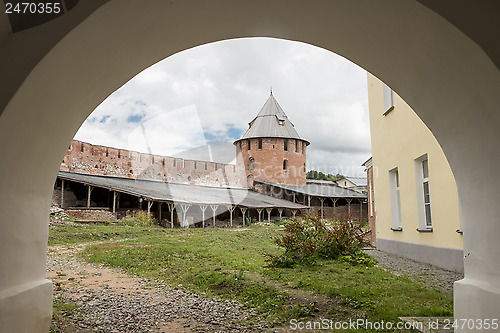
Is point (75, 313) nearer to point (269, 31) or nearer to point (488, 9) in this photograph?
point (269, 31)

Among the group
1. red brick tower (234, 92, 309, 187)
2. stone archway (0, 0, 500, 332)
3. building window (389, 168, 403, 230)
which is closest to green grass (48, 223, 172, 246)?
building window (389, 168, 403, 230)

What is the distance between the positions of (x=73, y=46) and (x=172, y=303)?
3.85 m

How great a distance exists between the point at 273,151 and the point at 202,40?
3566 centimetres

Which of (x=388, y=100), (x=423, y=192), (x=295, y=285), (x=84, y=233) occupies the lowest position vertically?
(x=295, y=285)

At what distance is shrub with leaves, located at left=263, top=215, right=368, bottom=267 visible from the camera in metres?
7.52

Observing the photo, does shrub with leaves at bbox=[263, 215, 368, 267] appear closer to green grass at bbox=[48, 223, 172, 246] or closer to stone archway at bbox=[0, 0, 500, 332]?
stone archway at bbox=[0, 0, 500, 332]

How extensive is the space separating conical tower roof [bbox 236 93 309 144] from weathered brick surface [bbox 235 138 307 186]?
60 centimetres

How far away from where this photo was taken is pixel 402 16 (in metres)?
2.20

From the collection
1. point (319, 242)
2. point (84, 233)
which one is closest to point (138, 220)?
point (84, 233)

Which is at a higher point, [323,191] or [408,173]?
[323,191]

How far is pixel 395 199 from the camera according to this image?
9.54 metres

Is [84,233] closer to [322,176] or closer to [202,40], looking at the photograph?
[202,40]

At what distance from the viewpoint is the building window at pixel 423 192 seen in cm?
767

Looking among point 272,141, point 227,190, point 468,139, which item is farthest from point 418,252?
point 272,141
